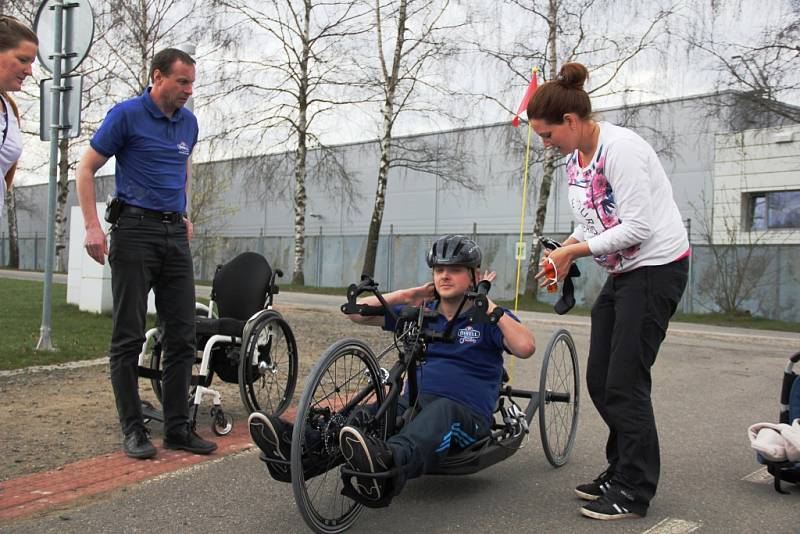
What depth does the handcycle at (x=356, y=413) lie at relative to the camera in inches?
123

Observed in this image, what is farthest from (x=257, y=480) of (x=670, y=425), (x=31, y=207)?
(x=31, y=207)

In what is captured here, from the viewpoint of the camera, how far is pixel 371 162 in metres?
41.2

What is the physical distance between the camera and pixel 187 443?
457 centimetres

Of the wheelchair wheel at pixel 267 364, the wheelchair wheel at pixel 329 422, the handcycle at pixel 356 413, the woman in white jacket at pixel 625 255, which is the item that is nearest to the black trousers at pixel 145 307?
the wheelchair wheel at pixel 267 364

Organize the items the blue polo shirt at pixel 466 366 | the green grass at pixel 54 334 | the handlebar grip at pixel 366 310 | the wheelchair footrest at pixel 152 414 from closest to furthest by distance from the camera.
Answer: the handlebar grip at pixel 366 310, the blue polo shirt at pixel 466 366, the wheelchair footrest at pixel 152 414, the green grass at pixel 54 334

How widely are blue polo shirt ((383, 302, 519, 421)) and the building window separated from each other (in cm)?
2313

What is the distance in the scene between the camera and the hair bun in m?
3.72

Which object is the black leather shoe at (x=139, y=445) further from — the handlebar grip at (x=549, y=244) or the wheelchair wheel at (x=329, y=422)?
the handlebar grip at (x=549, y=244)

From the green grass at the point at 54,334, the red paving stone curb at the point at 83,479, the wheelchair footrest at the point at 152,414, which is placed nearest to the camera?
the red paving stone curb at the point at 83,479

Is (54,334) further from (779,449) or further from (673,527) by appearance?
(779,449)

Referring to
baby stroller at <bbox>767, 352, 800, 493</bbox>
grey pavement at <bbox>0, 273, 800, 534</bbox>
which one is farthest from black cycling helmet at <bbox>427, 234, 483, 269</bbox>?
baby stroller at <bbox>767, 352, 800, 493</bbox>

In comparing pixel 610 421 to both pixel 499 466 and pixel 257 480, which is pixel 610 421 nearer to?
pixel 499 466

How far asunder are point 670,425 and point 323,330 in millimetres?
6402

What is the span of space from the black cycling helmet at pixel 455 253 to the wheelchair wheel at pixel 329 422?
68 cm
